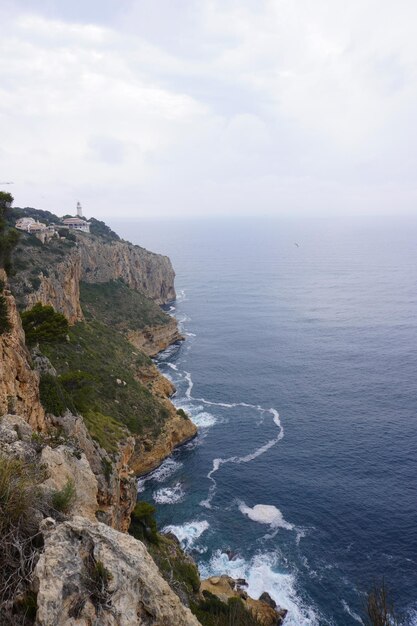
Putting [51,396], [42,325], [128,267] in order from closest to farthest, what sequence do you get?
[51,396]
[42,325]
[128,267]

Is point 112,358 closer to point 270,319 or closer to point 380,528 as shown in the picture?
point 380,528

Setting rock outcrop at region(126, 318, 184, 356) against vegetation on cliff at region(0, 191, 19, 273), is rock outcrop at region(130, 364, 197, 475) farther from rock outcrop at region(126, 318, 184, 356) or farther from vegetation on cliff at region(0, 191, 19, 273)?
vegetation on cliff at region(0, 191, 19, 273)

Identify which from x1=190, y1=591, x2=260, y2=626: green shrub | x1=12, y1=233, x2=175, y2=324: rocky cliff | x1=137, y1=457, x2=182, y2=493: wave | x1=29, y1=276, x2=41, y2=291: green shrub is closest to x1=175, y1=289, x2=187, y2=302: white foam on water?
x1=12, y1=233, x2=175, y2=324: rocky cliff

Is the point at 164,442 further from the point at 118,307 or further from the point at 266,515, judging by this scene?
the point at 118,307

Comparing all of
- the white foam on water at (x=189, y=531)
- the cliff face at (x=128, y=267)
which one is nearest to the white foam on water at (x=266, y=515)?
the white foam on water at (x=189, y=531)

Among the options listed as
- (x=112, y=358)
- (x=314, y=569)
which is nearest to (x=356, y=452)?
(x=314, y=569)

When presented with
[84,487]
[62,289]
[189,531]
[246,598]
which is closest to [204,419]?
[189,531]

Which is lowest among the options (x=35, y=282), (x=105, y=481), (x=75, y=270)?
(x=105, y=481)

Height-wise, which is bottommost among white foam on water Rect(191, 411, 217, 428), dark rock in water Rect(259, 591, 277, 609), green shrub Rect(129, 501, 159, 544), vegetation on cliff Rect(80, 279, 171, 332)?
dark rock in water Rect(259, 591, 277, 609)
